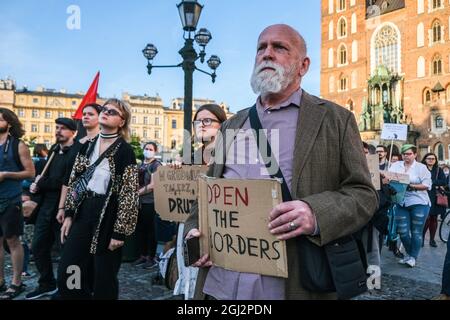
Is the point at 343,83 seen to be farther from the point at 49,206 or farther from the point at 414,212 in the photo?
→ the point at 49,206

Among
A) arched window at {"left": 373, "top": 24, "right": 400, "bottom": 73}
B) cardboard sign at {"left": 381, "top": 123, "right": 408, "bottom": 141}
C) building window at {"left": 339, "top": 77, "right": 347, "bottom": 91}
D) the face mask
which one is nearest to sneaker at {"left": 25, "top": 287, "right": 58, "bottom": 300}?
the face mask

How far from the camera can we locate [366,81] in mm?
46969

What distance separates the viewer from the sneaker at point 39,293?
180 inches

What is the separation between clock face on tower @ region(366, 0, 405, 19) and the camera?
46.7 m

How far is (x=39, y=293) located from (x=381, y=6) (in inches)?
2107

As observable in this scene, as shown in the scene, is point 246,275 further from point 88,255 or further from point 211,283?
point 88,255

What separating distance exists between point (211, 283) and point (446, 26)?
47629mm

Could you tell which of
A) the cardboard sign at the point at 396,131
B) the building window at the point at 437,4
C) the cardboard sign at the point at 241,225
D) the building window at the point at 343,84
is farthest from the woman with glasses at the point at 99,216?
the building window at the point at 343,84

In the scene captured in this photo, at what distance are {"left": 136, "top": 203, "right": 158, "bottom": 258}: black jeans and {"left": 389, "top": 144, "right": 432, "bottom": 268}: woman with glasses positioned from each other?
4329 mm

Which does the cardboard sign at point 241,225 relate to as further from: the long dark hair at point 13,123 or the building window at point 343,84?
the building window at point 343,84

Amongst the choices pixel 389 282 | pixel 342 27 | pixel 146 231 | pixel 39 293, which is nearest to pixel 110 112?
pixel 39 293

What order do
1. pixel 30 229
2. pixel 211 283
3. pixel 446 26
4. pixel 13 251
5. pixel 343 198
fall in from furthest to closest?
pixel 446 26
pixel 30 229
pixel 13 251
pixel 211 283
pixel 343 198

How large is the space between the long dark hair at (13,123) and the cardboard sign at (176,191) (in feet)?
6.22
